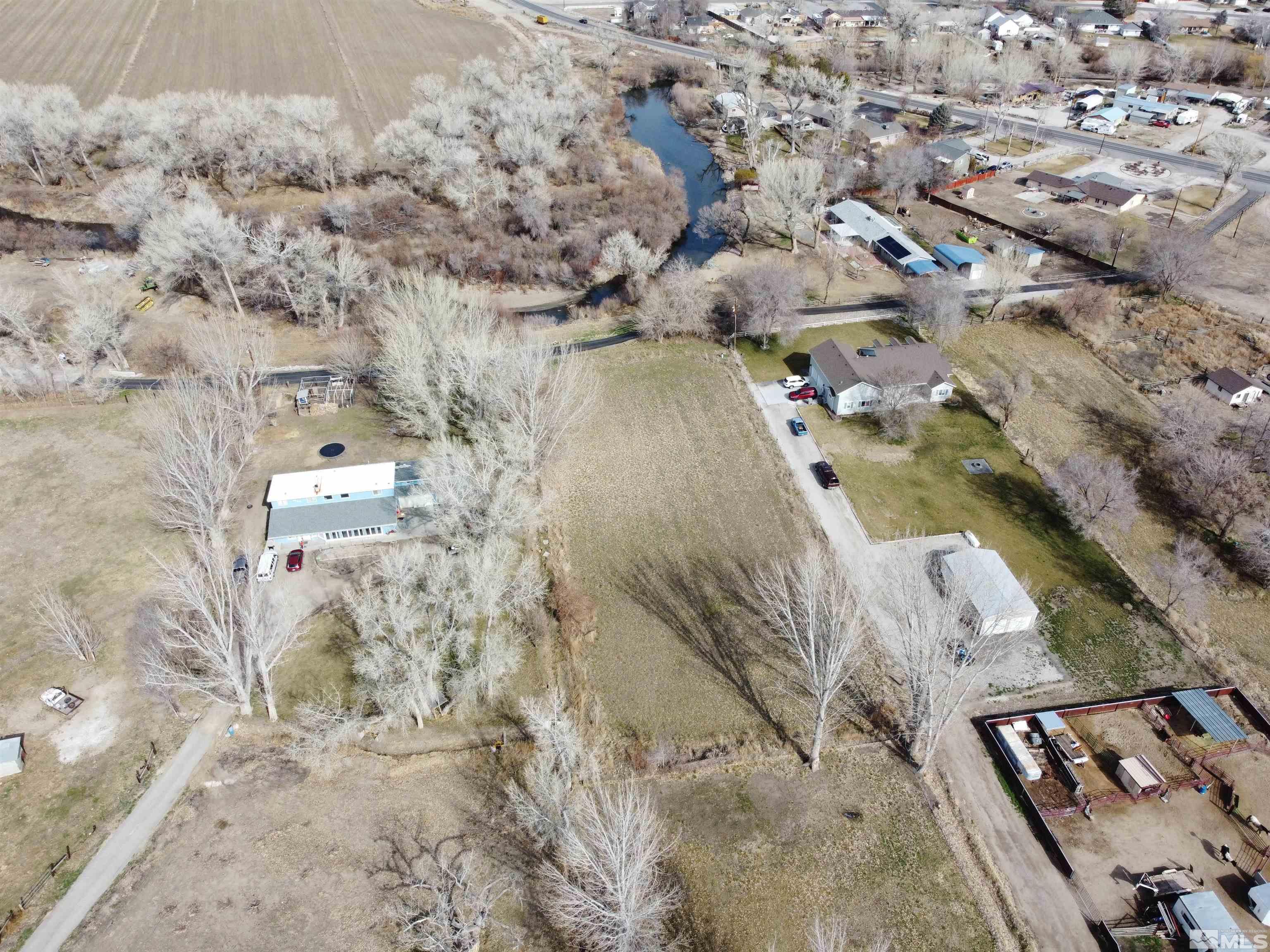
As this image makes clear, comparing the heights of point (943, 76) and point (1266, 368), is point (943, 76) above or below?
above

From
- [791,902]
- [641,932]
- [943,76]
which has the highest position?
[943,76]

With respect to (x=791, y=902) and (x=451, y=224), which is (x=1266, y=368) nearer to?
(x=791, y=902)

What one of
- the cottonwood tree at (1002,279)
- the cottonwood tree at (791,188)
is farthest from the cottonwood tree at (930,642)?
the cottonwood tree at (791,188)

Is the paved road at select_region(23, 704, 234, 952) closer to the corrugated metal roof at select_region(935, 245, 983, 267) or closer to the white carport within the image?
the white carport

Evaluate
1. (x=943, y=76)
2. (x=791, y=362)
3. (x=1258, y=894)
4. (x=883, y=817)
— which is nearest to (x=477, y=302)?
(x=791, y=362)

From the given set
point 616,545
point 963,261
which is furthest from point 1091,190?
point 616,545

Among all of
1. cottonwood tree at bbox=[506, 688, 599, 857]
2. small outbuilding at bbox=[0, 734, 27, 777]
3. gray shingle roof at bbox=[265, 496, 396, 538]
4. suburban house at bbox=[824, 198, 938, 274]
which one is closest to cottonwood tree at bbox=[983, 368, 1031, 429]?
suburban house at bbox=[824, 198, 938, 274]
